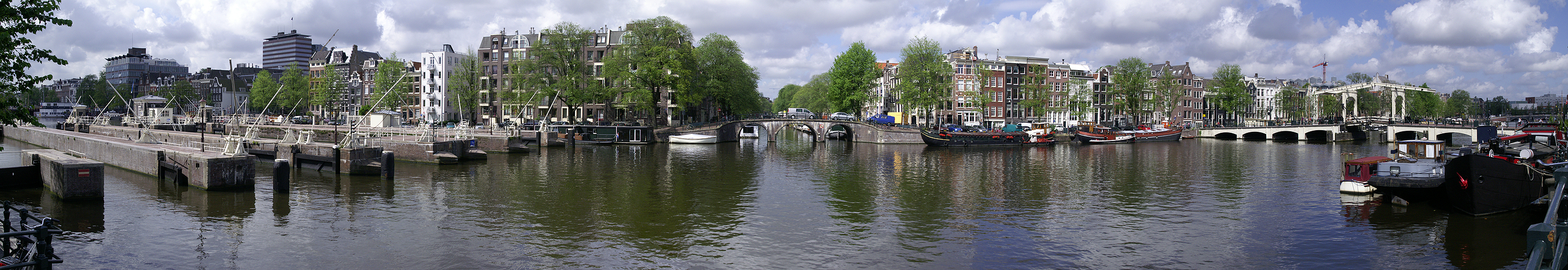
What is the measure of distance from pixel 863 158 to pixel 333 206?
3714cm

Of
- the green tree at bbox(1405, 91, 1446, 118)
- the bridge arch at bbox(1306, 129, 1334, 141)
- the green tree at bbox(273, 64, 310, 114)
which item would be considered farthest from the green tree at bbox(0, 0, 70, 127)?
the green tree at bbox(1405, 91, 1446, 118)

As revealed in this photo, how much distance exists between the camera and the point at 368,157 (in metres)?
36.9

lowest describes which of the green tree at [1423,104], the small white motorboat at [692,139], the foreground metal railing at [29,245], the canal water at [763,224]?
the canal water at [763,224]

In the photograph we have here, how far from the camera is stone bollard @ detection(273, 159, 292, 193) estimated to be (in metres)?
29.2

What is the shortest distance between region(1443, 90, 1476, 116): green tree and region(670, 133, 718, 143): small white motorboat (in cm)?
16323

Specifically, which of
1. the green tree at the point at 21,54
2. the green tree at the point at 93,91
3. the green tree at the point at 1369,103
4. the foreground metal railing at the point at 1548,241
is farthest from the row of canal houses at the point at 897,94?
the foreground metal railing at the point at 1548,241

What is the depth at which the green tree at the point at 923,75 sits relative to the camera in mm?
92000

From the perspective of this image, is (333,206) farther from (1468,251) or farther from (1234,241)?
(1468,251)

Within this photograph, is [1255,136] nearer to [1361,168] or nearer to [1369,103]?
[1369,103]

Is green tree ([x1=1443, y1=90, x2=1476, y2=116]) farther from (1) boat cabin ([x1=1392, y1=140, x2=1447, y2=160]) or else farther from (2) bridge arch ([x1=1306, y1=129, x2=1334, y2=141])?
(1) boat cabin ([x1=1392, y1=140, x2=1447, y2=160])

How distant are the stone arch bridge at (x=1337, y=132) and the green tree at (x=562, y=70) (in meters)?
76.7

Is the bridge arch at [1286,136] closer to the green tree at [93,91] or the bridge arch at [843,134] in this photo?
the bridge arch at [843,134]

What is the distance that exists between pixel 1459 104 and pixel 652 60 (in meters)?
180

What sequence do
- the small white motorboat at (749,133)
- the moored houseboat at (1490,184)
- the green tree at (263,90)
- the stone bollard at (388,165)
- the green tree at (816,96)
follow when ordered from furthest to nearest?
the green tree at (816,96) < the green tree at (263,90) < the small white motorboat at (749,133) < the stone bollard at (388,165) < the moored houseboat at (1490,184)
